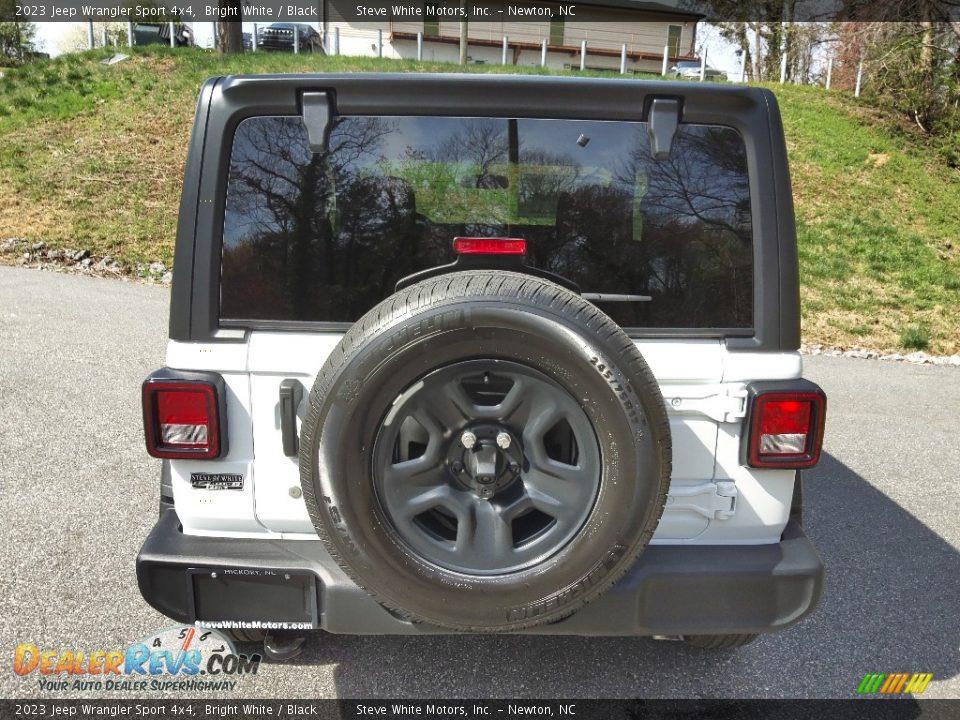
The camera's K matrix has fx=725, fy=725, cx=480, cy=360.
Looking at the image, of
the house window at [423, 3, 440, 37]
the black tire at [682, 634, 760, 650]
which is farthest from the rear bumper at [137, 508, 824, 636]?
the house window at [423, 3, 440, 37]

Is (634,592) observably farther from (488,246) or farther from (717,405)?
(488,246)

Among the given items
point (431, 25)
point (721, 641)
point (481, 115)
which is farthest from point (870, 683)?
point (431, 25)

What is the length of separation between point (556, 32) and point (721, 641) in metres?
41.4

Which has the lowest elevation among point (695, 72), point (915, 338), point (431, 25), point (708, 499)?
point (915, 338)

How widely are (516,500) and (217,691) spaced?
1.45m

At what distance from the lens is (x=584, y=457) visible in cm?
198

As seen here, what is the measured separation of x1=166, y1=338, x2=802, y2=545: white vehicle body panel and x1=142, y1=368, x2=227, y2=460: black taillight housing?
0.03m

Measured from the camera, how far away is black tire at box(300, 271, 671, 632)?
1.89 metres

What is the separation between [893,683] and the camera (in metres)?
2.77

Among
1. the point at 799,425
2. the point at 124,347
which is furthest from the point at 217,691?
the point at 124,347

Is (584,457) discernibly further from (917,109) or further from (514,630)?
(917,109)

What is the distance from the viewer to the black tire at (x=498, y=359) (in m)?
1.89

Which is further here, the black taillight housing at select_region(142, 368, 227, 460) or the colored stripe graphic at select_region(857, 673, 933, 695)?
the colored stripe graphic at select_region(857, 673, 933, 695)

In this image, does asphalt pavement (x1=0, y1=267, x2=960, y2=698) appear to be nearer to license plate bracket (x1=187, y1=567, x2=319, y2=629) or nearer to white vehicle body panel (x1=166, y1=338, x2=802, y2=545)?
license plate bracket (x1=187, y1=567, x2=319, y2=629)
